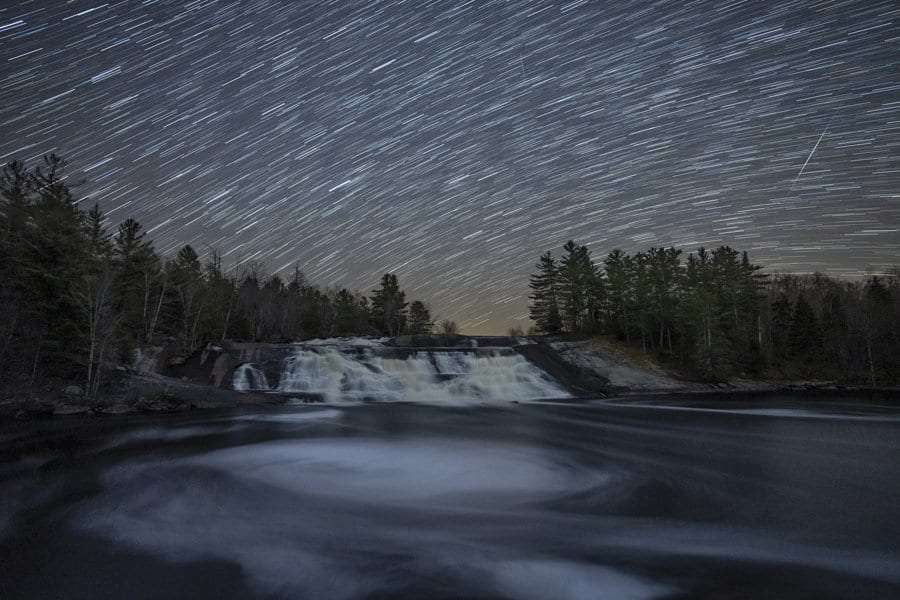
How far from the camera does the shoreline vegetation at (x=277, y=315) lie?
1015 inches

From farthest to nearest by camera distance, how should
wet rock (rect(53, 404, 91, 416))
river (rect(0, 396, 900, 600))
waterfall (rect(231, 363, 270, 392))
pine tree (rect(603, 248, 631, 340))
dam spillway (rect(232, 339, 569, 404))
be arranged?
pine tree (rect(603, 248, 631, 340)), dam spillway (rect(232, 339, 569, 404)), waterfall (rect(231, 363, 270, 392)), wet rock (rect(53, 404, 91, 416)), river (rect(0, 396, 900, 600))

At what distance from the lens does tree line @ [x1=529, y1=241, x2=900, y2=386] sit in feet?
147

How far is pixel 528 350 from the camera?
42062 millimetres

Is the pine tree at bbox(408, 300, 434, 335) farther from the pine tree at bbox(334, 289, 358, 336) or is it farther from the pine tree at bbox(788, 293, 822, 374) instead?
the pine tree at bbox(788, 293, 822, 374)

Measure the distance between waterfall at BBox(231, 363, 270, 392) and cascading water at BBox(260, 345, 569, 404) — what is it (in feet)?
0.37

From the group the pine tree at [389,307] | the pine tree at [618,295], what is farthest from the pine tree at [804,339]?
the pine tree at [389,307]

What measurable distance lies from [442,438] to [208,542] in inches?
424

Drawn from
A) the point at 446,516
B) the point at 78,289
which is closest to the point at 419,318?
the point at 78,289

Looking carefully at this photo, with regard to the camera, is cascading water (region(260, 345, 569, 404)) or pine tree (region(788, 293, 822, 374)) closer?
cascading water (region(260, 345, 569, 404))

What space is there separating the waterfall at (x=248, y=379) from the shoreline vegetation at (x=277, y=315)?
175cm

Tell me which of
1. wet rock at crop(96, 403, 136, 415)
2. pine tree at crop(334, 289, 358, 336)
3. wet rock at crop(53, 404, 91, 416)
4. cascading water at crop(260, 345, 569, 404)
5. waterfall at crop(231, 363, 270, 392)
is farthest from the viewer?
pine tree at crop(334, 289, 358, 336)

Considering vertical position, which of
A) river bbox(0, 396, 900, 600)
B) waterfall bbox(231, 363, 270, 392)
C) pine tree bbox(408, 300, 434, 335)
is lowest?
river bbox(0, 396, 900, 600)

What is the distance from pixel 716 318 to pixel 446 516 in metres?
44.9

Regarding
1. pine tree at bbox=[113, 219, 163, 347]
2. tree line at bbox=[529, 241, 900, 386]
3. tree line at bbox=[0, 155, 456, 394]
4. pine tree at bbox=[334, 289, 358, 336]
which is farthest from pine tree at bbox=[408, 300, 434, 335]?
pine tree at bbox=[113, 219, 163, 347]
